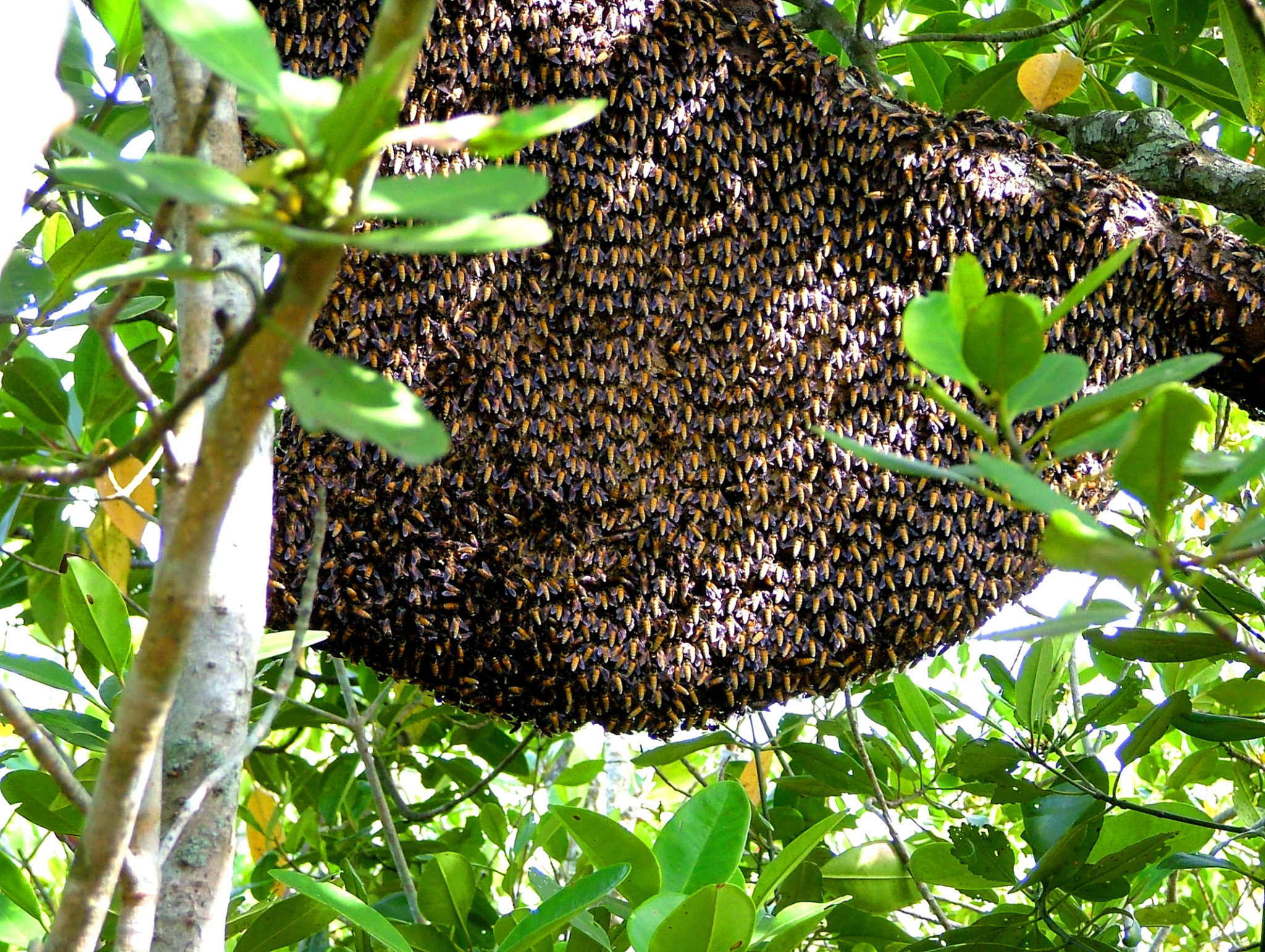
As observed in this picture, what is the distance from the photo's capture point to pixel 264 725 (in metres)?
0.80

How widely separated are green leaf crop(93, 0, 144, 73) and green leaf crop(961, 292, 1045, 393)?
3.29 ft

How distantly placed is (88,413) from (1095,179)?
50.0 inches

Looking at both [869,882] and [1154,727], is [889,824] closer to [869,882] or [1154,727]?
[869,882]

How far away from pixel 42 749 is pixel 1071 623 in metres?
0.56

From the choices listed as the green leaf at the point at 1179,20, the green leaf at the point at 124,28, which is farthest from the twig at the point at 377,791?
the green leaf at the point at 1179,20

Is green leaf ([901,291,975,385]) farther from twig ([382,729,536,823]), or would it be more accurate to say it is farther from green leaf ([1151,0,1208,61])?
twig ([382,729,536,823])

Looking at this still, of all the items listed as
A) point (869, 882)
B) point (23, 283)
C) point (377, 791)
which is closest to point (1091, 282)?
point (23, 283)

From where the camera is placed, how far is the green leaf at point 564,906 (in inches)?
36.6

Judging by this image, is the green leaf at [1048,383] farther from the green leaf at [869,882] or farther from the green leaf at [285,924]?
the green leaf at [869,882]

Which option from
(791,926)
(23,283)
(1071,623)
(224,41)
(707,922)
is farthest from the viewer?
(23,283)

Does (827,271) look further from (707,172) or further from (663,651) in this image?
(663,651)

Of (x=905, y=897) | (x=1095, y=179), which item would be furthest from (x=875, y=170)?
(x=905, y=897)

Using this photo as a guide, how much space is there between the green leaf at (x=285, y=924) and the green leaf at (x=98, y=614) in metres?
0.28

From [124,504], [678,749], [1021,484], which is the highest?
[124,504]
